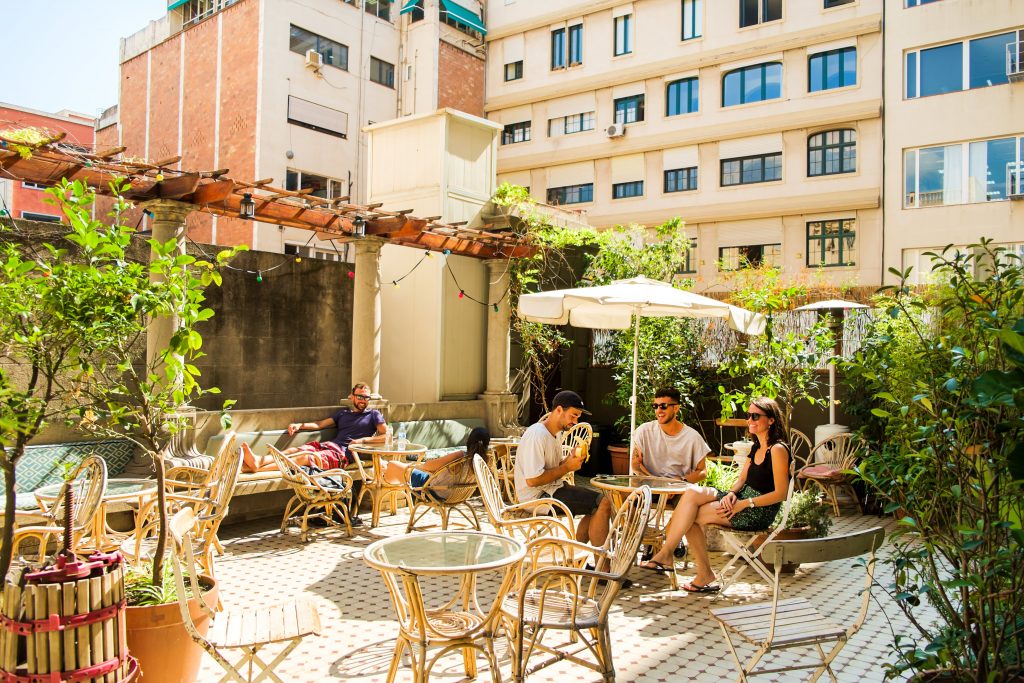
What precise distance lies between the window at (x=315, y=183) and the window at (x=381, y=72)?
3.94 metres

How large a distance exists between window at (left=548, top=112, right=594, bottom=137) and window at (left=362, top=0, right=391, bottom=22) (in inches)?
262


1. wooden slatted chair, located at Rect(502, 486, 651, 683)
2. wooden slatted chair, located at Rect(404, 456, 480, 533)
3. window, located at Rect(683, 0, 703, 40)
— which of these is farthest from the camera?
window, located at Rect(683, 0, 703, 40)

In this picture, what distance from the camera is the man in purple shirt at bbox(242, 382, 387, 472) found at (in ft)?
24.7

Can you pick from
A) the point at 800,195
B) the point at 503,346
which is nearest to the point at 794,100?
the point at 800,195

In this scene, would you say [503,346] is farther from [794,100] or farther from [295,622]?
[794,100]

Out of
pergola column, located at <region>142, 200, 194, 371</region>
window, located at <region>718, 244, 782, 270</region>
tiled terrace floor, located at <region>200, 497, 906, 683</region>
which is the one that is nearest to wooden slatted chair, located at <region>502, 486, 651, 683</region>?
tiled terrace floor, located at <region>200, 497, 906, 683</region>

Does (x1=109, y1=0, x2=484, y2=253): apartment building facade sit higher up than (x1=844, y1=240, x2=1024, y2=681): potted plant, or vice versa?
(x1=109, y1=0, x2=484, y2=253): apartment building facade

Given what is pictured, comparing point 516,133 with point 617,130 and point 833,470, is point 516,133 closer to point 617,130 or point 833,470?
point 617,130

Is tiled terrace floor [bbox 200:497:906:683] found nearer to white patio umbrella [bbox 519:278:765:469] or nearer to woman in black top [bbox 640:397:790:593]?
woman in black top [bbox 640:397:790:593]

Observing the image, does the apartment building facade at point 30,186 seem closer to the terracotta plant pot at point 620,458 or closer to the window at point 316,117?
the window at point 316,117

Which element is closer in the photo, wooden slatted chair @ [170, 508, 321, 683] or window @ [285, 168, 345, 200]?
wooden slatted chair @ [170, 508, 321, 683]

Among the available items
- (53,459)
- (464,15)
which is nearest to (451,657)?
(53,459)

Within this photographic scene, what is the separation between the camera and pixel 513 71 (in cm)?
2780

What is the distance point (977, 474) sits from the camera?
279 centimetres
